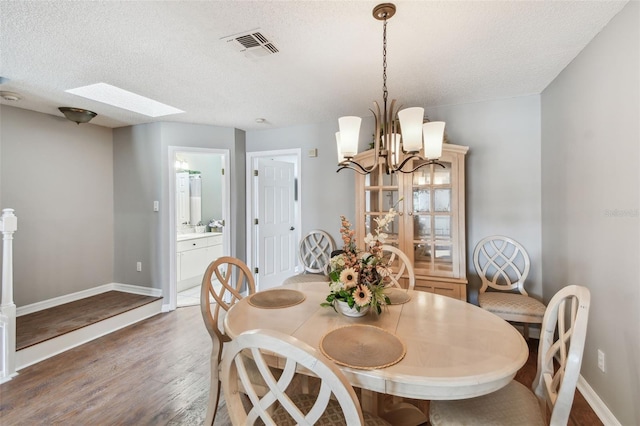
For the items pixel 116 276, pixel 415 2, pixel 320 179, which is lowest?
pixel 116 276

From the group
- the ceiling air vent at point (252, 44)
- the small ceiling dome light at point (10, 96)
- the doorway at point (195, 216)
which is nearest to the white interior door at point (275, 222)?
the doorway at point (195, 216)

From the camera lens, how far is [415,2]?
59.3 inches

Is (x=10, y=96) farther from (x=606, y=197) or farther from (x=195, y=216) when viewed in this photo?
(x=606, y=197)

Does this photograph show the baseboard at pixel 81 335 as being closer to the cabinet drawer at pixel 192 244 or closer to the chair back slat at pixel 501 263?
the cabinet drawer at pixel 192 244

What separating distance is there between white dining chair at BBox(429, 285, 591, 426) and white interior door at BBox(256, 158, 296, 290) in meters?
3.17

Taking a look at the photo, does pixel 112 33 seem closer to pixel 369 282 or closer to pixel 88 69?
pixel 88 69

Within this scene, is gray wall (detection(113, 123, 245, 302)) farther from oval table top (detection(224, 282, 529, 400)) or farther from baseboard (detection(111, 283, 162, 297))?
oval table top (detection(224, 282, 529, 400))

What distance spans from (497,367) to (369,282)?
0.59 meters

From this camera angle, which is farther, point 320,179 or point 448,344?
point 320,179

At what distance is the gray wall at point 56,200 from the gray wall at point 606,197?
5.14 m

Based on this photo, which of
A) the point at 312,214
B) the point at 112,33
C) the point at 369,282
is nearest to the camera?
the point at 369,282

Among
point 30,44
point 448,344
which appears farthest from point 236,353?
point 30,44

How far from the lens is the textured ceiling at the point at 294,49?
1.57 metres

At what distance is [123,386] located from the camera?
7.09 feet
